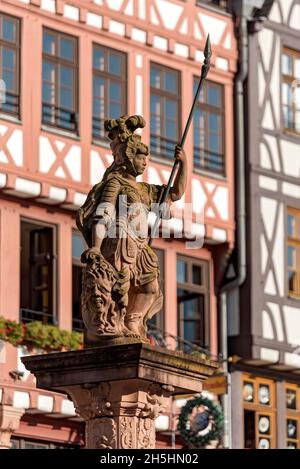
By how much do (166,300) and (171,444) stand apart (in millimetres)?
2392

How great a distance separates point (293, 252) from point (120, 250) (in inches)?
720

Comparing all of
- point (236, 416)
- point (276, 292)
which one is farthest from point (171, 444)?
point (276, 292)

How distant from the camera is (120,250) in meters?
14.1

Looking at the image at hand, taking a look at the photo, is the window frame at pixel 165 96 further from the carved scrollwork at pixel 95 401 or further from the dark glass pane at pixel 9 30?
the carved scrollwork at pixel 95 401

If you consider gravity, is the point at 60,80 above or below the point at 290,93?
below

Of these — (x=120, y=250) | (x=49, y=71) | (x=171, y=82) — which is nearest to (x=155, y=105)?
(x=171, y=82)

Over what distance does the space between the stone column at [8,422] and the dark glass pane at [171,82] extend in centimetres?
674

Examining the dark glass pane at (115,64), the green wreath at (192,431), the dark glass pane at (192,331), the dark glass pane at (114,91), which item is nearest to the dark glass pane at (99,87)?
the dark glass pane at (114,91)

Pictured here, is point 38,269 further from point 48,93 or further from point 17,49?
point 17,49

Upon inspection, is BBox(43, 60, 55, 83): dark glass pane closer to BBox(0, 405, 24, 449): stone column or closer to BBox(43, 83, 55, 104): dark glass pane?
BBox(43, 83, 55, 104): dark glass pane

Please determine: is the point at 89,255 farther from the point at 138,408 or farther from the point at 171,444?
the point at 171,444
